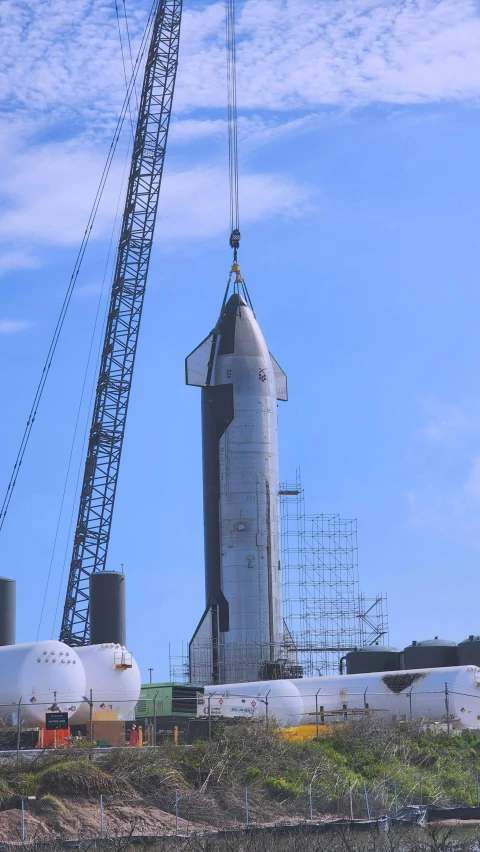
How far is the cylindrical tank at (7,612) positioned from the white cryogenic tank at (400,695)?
14082mm

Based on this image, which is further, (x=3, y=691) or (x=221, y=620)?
(x=221, y=620)

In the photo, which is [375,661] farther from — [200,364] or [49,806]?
[49,806]

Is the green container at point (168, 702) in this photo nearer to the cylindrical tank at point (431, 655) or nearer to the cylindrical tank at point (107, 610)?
the cylindrical tank at point (107, 610)

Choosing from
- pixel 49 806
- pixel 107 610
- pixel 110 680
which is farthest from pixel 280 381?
pixel 49 806

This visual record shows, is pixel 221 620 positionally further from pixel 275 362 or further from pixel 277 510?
pixel 275 362

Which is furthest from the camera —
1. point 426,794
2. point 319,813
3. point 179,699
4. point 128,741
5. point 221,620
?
point 221,620

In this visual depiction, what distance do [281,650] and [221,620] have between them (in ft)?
12.1

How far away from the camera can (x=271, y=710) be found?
190 ft

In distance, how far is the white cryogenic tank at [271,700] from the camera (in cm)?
5775

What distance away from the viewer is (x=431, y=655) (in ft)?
233

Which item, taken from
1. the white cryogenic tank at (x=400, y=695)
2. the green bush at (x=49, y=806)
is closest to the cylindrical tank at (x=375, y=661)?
the white cryogenic tank at (x=400, y=695)

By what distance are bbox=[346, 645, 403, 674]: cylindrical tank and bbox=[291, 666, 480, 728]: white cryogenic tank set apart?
11.4m

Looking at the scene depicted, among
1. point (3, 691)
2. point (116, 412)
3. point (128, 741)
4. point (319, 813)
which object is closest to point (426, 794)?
point (319, 813)

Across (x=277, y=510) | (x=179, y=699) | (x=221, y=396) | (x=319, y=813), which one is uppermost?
(x=221, y=396)
